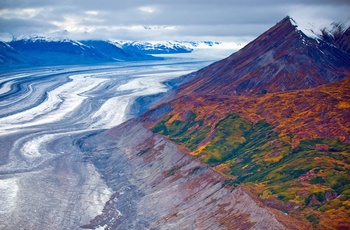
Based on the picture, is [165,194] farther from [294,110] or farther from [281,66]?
[281,66]

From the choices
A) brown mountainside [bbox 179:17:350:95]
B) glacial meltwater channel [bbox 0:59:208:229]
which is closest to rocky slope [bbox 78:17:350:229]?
brown mountainside [bbox 179:17:350:95]

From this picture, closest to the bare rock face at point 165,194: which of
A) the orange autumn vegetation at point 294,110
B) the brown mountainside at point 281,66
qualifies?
the orange autumn vegetation at point 294,110

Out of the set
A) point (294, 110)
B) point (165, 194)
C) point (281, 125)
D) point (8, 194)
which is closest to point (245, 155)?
point (281, 125)

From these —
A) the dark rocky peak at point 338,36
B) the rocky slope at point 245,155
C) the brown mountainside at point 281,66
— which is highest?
the dark rocky peak at point 338,36

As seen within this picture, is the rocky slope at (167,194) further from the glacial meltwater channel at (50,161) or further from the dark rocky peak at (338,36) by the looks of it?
the dark rocky peak at (338,36)

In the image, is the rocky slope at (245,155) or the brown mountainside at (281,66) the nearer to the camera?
the rocky slope at (245,155)

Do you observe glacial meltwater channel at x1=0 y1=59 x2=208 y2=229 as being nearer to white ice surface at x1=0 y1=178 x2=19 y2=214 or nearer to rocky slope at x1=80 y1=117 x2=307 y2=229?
white ice surface at x1=0 y1=178 x2=19 y2=214

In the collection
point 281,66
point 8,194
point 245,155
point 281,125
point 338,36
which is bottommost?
point 8,194

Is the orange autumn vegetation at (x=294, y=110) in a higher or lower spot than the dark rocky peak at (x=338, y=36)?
lower

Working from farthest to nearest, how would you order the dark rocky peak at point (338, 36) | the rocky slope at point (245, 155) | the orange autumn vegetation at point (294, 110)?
the dark rocky peak at point (338, 36) → the orange autumn vegetation at point (294, 110) → the rocky slope at point (245, 155)

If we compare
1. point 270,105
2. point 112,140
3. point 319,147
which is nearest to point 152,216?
point 319,147

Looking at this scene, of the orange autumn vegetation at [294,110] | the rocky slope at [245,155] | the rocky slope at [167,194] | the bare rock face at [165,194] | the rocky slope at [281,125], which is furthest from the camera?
the orange autumn vegetation at [294,110]
